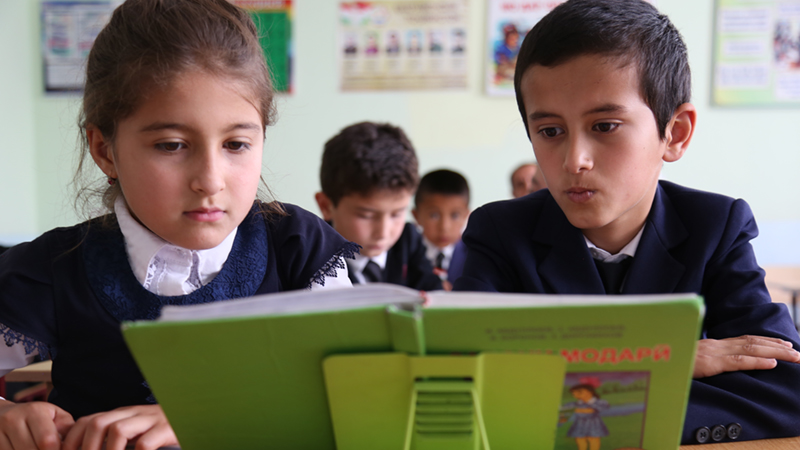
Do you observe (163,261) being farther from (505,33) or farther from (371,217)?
(505,33)

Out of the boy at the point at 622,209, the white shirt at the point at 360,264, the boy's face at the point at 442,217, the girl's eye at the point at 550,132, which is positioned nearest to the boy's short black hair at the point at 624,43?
the boy at the point at 622,209

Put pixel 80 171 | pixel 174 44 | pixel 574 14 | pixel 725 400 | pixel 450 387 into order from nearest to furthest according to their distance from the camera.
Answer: pixel 450 387 → pixel 725 400 → pixel 174 44 → pixel 574 14 → pixel 80 171

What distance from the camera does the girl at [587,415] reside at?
615 millimetres

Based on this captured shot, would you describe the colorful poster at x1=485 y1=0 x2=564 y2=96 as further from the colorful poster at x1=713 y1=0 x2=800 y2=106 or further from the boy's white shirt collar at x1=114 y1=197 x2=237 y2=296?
the boy's white shirt collar at x1=114 y1=197 x2=237 y2=296

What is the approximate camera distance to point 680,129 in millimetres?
1176

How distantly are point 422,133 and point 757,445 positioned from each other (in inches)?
119

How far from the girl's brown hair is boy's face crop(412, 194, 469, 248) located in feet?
6.08

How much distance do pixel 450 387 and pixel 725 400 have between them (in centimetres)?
51

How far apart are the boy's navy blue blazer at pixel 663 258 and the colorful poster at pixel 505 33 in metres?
2.52

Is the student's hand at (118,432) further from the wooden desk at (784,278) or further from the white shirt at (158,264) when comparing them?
the wooden desk at (784,278)

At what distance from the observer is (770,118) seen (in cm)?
354

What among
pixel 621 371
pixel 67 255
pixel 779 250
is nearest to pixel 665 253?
pixel 621 371

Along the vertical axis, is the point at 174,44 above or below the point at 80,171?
above

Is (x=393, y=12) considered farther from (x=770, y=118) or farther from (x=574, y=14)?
(x=574, y=14)
